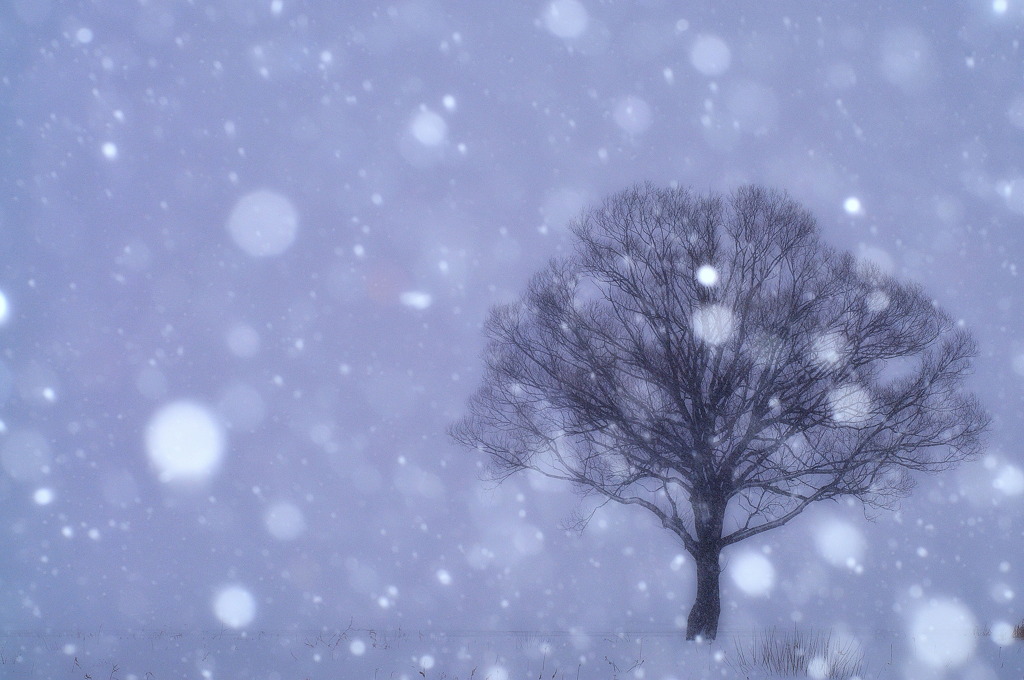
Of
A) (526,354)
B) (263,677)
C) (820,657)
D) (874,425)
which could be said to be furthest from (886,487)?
(263,677)

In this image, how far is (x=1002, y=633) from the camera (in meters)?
11.5

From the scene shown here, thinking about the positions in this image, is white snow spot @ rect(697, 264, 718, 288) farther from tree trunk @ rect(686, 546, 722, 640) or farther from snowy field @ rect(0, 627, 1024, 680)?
snowy field @ rect(0, 627, 1024, 680)

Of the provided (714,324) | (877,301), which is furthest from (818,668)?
(877,301)

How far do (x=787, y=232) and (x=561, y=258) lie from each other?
131 inches

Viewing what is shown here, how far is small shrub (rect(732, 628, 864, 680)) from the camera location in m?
7.81

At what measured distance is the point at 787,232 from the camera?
10078 millimetres

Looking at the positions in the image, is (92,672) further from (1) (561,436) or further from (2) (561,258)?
(2) (561,258)

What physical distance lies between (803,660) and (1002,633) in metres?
5.75

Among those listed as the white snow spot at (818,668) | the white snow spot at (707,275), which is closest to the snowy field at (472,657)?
the white snow spot at (818,668)

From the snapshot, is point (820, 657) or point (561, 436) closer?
point (820, 657)

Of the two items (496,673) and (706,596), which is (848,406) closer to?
(706,596)

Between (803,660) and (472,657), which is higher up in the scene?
(803,660)

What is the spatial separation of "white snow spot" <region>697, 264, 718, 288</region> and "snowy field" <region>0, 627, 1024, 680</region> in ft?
16.1

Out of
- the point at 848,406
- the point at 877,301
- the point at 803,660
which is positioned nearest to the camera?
the point at 803,660
